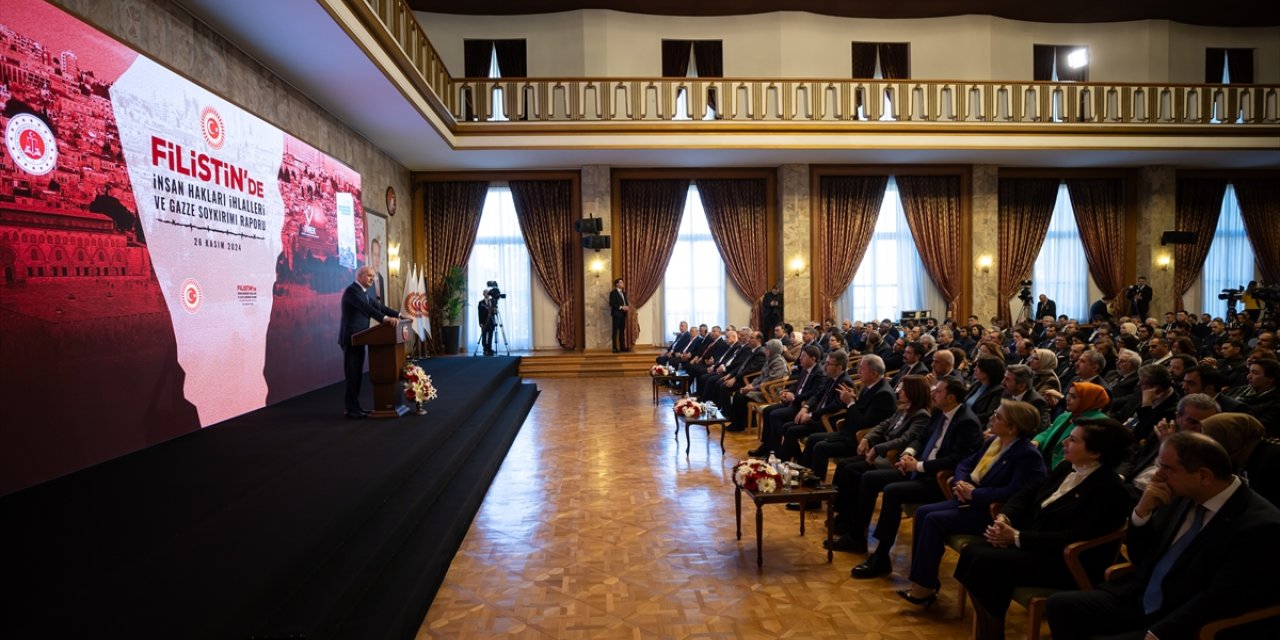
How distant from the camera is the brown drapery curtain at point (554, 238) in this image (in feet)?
47.3

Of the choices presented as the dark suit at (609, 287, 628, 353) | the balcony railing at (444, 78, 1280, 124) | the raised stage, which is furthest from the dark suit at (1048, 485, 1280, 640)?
the dark suit at (609, 287, 628, 353)

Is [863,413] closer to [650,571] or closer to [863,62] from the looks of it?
[650,571]

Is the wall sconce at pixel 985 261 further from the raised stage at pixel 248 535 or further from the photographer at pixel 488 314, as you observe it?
the raised stage at pixel 248 535

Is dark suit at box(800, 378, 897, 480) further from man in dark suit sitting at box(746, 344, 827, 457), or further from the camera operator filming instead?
the camera operator filming

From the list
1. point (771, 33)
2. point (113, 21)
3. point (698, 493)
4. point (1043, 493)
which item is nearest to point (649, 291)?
point (771, 33)

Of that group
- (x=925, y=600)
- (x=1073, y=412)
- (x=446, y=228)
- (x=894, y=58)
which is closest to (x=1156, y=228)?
(x=894, y=58)

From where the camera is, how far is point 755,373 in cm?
842

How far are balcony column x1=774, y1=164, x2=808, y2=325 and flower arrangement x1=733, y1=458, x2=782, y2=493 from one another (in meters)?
10.3

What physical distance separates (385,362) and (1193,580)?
216 inches

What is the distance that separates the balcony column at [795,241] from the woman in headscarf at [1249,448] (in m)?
11.0

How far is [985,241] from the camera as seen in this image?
48.0 ft

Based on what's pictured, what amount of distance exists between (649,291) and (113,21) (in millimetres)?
10389

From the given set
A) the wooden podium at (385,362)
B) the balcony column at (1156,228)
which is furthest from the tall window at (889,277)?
the wooden podium at (385,362)

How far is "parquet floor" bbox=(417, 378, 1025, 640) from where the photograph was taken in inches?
134
